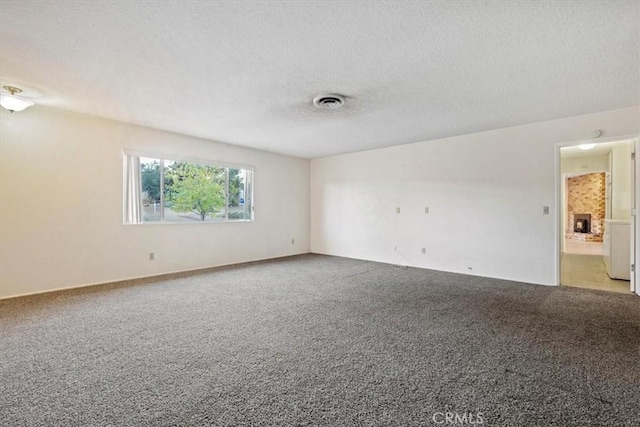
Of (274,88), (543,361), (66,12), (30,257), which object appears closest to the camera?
(66,12)

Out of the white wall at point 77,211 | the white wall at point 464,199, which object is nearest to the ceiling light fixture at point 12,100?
the white wall at point 77,211

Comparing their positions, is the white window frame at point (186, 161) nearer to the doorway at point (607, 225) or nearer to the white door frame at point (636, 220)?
the doorway at point (607, 225)

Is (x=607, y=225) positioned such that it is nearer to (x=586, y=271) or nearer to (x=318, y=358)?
(x=586, y=271)

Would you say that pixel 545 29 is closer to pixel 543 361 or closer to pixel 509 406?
pixel 543 361

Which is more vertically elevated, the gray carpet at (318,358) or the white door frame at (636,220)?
the white door frame at (636,220)

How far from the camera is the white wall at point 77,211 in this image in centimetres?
369

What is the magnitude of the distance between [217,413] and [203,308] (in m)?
1.85

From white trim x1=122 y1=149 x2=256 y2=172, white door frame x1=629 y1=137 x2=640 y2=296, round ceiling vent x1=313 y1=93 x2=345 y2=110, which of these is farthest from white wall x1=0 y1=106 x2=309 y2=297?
white door frame x1=629 y1=137 x2=640 y2=296

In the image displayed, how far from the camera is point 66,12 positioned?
1.95 meters

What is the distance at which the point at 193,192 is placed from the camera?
5469 millimetres

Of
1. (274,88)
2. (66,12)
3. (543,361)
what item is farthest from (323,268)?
(66,12)

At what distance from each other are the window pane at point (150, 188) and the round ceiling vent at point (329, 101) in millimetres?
3063

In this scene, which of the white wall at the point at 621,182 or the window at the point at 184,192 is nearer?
the window at the point at 184,192

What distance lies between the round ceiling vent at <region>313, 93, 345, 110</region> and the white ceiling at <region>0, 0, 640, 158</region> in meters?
0.10
